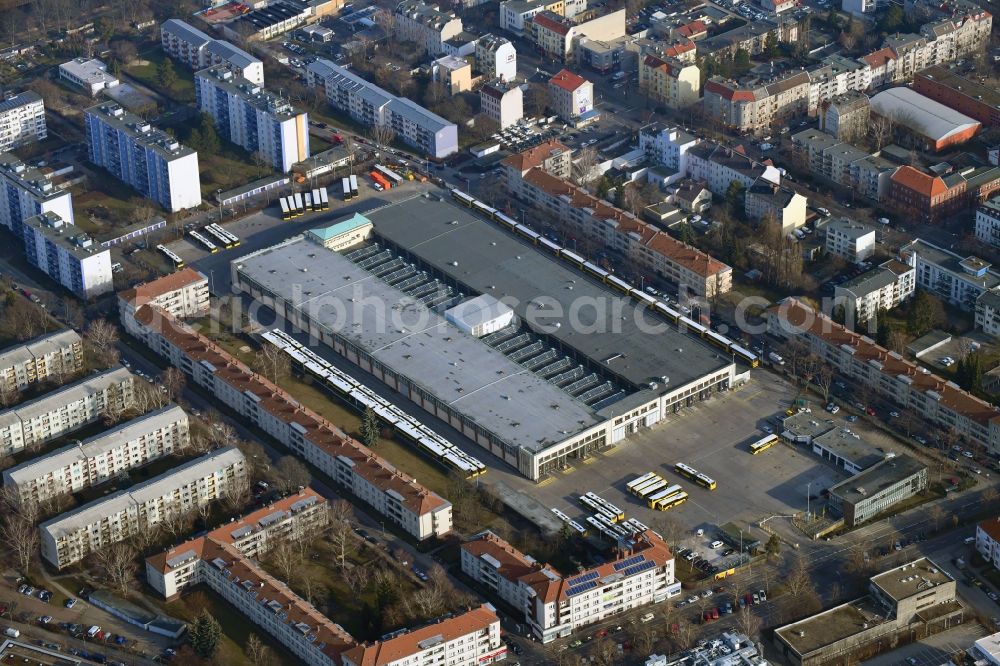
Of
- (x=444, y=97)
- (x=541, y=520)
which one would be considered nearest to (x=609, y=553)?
(x=541, y=520)

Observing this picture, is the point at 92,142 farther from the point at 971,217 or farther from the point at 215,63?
the point at 971,217

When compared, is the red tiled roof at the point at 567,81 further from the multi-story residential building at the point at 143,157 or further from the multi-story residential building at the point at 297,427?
the multi-story residential building at the point at 297,427

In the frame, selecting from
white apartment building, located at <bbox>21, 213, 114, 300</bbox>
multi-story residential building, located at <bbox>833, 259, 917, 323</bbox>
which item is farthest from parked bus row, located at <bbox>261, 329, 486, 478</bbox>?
multi-story residential building, located at <bbox>833, 259, 917, 323</bbox>

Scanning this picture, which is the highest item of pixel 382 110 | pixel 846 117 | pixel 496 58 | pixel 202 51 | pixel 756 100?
pixel 846 117

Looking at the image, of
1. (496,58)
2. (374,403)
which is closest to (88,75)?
(496,58)

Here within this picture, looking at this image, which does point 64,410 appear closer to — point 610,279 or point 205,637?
point 205,637

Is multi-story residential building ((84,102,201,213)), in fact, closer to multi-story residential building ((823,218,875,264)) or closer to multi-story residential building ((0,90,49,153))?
multi-story residential building ((0,90,49,153))
